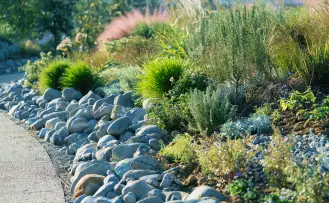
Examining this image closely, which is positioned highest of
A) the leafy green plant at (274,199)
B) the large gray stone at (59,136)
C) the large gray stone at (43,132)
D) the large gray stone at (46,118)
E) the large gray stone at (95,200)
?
the leafy green plant at (274,199)

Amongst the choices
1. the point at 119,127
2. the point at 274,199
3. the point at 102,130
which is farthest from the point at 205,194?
the point at 102,130

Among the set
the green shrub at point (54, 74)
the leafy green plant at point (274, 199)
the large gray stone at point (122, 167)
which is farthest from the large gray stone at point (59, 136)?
the leafy green plant at point (274, 199)

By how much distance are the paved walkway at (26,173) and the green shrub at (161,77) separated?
172cm

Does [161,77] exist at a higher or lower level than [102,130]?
higher

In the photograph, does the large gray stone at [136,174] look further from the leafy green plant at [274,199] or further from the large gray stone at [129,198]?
the leafy green plant at [274,199]

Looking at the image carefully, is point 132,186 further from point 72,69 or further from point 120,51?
point 120,51

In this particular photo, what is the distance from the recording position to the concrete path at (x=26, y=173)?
6.32 meters

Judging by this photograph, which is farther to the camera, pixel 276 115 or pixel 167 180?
pixel 276 115

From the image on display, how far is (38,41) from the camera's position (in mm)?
28016

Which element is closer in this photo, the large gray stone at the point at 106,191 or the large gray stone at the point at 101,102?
the large gray stone at the point at 106,191

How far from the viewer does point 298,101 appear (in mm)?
7141

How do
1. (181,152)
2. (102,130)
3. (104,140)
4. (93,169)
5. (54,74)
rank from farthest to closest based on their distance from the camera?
(54,74) < (102,130) < (104,140) < (93,169) < (181,152)

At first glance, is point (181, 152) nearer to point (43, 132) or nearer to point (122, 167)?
point (122, 167)

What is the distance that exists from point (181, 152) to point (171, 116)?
1.35 m
